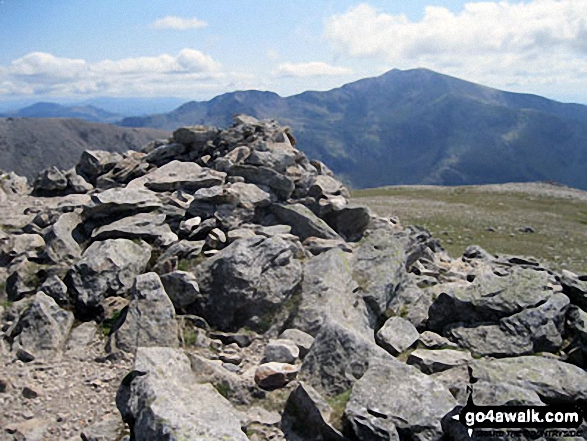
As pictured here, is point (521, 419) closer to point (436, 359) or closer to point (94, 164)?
point (436, 359)

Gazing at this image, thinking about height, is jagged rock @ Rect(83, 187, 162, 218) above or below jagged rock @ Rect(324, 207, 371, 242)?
above

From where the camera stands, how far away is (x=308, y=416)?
40.4 feet

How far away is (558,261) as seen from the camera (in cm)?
4222

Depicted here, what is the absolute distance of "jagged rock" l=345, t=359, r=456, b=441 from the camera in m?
11.5

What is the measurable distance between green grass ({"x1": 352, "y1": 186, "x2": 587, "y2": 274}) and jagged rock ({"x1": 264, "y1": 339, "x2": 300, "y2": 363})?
30999 millimetres

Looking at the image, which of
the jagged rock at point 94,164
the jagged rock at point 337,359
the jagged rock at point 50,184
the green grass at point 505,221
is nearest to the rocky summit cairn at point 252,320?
the jagged rock at point 337,359

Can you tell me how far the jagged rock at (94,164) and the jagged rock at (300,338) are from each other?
2289 cm

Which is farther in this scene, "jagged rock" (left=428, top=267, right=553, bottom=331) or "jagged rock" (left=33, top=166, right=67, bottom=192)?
"jagged rock" (left=33, top=166, right=67, bottom=192)

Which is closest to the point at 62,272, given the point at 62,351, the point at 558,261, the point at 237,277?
the point at 62,351

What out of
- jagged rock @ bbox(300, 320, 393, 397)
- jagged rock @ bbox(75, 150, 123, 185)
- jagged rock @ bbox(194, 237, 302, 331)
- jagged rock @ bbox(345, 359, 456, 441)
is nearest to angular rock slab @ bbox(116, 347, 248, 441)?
jagged rock @ bbox(300, 320, 393, 397)

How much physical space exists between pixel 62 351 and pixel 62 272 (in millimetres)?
4337

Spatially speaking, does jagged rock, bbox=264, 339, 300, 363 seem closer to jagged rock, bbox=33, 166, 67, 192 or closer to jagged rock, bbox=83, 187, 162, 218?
jagged rock, bbox=83, 187, 162, 218

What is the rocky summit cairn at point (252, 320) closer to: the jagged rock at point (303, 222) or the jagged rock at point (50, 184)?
the jagged rock at point (303, 222)

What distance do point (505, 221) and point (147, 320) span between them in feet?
179
